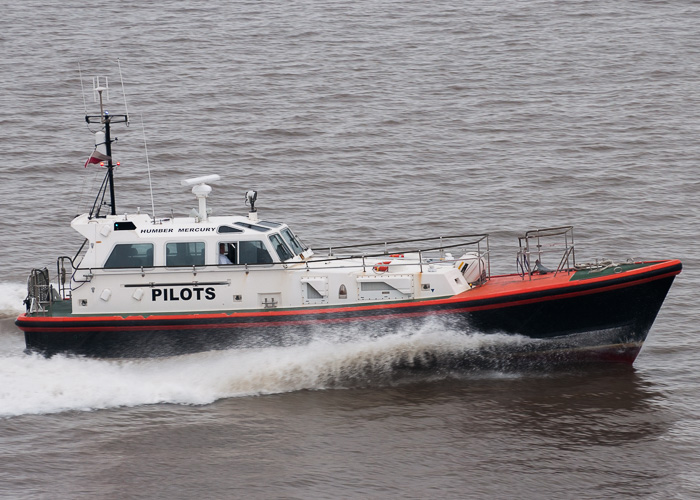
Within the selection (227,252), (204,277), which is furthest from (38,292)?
(227,252)

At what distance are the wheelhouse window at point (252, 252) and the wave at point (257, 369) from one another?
1363mm

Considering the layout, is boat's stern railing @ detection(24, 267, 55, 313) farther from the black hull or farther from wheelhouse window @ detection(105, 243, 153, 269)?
wheelhouse window @ detection(105, 243, 153, 269)

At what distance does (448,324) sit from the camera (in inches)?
546

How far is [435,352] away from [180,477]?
437cm

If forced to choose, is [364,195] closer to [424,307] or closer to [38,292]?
[424,307]

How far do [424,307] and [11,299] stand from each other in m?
8.19

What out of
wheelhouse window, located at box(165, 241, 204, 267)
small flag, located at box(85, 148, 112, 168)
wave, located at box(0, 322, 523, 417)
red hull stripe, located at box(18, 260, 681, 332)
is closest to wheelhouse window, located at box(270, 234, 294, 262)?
red hull stripe, located at box(18, 260, 681, 332)

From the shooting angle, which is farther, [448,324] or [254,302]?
[254,302]

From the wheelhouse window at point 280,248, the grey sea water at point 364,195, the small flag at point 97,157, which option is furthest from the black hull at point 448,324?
the small flag at point 97,157

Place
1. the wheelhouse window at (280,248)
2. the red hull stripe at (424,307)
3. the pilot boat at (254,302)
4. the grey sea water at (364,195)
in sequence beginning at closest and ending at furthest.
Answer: the grey sea water at (364,195) → the red hull stripe at (424,307) → the pilot boat at (254,302) → the wheelhouse window at (280,248)

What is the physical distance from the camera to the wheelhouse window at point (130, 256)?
1408cm

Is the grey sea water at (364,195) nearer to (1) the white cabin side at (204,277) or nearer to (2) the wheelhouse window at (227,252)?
(1) the white cabin side at (204,277)

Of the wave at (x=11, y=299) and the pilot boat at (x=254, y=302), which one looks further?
the wave at (x=11, y=299)

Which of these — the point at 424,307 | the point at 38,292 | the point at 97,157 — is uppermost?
the point at 97,157
